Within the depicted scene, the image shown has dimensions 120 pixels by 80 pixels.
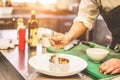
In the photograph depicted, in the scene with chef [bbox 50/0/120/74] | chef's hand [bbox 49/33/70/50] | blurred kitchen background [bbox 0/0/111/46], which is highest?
chef [bbox 50/0/120/74]

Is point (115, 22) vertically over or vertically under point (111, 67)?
over

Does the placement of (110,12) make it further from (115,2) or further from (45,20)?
(45,20)

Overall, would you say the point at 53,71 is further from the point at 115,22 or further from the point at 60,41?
the point at 115,22

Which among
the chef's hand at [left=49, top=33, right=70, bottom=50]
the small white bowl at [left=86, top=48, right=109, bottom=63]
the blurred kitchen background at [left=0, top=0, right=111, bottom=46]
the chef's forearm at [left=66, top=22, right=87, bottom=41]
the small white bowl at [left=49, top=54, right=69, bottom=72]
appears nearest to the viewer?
the small white bowl at [left=49, top=54, right=69, bottom=72]

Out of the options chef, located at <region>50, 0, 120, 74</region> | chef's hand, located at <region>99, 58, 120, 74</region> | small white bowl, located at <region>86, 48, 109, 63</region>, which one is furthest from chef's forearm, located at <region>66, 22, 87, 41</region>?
chef's hand, located at <region>99, 58, 120, 74</region>

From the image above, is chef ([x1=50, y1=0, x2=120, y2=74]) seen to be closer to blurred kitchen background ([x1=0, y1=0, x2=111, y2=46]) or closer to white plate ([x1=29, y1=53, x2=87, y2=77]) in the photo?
white plate ([x1=29, y1=53, x2=87, y2=77])

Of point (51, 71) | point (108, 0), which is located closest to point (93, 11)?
point (108, 0)

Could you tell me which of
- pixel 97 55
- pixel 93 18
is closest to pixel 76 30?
pixel 93 18

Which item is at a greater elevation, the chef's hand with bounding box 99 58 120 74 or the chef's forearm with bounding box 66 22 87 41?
the chef's forearm with bounding box 66 22 87 41

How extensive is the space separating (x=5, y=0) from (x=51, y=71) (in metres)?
2.72

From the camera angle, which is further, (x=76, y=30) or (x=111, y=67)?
(x=76, y=30)

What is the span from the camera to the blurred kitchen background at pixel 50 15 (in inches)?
138

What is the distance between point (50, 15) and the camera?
3777 mm

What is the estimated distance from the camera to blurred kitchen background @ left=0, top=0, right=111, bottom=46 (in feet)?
11.5
